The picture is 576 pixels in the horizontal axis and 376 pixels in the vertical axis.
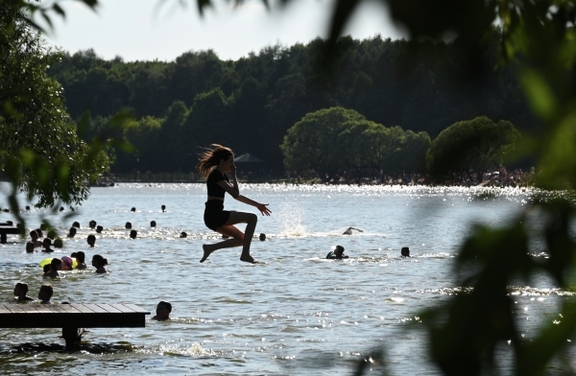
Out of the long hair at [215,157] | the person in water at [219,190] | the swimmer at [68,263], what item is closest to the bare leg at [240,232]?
the person in water at [219,190]

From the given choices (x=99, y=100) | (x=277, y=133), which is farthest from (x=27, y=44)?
(x=99, y=100)

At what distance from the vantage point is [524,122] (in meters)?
1.31

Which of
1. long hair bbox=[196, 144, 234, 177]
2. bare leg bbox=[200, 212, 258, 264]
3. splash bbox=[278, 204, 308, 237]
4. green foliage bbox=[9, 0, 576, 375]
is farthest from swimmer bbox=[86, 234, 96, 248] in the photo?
green foliage bbox=[9, 0, 576, 375]

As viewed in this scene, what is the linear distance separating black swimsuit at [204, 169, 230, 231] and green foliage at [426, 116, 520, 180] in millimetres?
12700

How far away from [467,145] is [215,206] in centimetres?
1282

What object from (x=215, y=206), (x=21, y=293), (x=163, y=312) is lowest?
(x=163, y=312)

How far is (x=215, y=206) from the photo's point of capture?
1419cm

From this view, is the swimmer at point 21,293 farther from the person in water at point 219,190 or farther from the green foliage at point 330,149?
the green foliage at point 330,149

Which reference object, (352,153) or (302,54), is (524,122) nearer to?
(302,54)

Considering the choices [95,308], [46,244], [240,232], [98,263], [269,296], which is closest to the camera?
[240,232]

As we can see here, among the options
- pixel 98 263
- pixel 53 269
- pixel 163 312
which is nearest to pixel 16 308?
pixel 163 312

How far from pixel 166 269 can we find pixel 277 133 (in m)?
134

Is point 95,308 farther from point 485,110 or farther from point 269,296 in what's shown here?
point 485,110

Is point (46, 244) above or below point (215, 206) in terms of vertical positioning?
below
